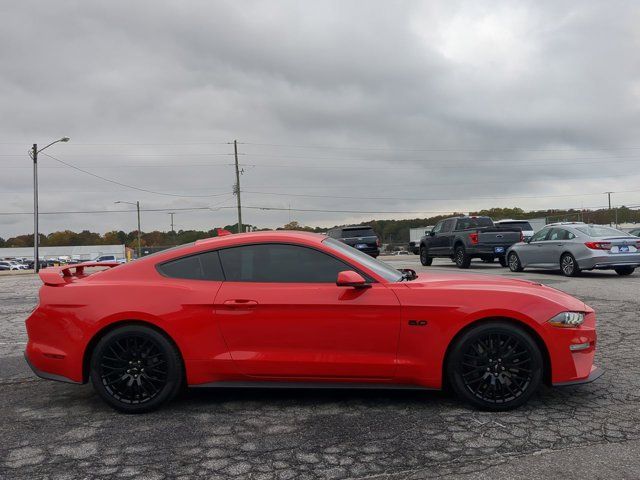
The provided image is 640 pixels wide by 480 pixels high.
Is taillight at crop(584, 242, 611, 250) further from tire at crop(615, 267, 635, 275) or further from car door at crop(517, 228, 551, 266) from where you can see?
car door at crop(517, 228, 551, 266)

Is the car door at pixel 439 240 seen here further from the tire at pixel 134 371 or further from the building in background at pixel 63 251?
the building in background at pixel 63 251

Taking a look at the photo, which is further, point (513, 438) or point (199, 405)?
point (199, 405)

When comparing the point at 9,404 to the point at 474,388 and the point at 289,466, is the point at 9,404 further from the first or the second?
the point at 474,388

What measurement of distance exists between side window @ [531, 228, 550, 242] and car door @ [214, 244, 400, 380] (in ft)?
39.8

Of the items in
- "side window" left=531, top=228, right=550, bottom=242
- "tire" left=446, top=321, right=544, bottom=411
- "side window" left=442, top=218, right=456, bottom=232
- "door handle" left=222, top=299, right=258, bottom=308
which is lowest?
"tire" left=446, top=321, right=544, bottom=411

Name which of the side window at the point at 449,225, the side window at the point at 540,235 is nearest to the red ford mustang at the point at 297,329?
the side window at the point at 540,235

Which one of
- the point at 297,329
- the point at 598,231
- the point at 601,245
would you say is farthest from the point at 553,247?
the point at 297,329

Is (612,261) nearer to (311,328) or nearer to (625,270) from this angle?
(625,270)

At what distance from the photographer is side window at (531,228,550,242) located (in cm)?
1445

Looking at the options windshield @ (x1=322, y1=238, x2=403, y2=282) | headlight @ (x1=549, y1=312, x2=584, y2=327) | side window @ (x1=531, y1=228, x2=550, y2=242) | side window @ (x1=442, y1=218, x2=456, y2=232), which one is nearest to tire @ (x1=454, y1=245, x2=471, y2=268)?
side window @ (x1=442, y1=218, x2=456, y2=232)

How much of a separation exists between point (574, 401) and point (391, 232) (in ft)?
217

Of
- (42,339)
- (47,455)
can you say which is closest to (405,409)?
(47,455)

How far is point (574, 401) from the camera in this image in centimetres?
390

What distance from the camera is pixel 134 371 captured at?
3824 mm
